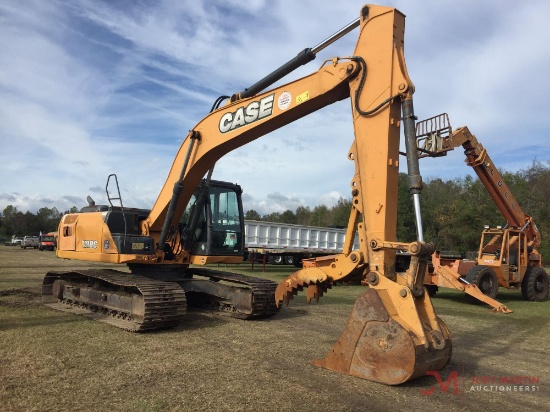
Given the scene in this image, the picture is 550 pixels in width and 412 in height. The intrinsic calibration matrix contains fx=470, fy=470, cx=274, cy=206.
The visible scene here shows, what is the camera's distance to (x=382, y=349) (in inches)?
190

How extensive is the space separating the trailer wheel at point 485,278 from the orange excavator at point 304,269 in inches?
282

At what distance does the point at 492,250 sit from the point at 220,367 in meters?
12.5

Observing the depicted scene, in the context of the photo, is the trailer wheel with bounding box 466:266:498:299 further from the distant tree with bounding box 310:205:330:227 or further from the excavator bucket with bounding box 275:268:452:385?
the distant tree with bounding box 310:205:330:227

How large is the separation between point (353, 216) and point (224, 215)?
4.03 metres

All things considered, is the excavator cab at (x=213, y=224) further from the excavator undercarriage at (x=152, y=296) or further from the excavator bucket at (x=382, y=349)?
the excavator bucket at (x=382, y=349)

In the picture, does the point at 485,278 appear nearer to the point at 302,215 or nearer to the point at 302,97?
the point at 302,97

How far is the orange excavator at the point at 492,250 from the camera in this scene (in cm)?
1338

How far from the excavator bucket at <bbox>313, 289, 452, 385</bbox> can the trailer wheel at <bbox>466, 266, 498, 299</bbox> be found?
9.09 meters

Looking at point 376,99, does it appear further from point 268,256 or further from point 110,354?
point 268,256

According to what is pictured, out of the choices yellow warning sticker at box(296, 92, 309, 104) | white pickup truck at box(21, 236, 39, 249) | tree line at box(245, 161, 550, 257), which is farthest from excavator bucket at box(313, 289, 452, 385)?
white pickup truck at box(21, 236, 39, 249)

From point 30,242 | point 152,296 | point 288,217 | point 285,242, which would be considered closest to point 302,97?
point 152,296

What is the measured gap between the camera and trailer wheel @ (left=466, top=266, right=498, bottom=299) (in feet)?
43.9

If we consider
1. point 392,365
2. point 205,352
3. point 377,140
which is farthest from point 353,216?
point 205,352

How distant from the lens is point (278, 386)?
4.98 meters
